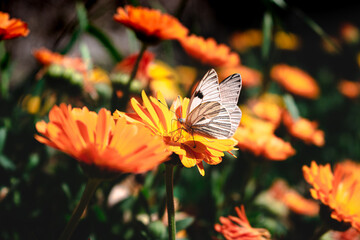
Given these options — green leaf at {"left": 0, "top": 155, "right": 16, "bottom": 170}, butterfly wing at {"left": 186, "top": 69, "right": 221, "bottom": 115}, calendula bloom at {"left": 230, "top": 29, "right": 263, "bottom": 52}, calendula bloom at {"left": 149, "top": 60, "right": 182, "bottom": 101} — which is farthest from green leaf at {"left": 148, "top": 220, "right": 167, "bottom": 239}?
calendula bloom at {"left": 230, "top": 29, "right": 263, "bottom": 52}

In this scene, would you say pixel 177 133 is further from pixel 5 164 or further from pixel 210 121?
pixel 5 164

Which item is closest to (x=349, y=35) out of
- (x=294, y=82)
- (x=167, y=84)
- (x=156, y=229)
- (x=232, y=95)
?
(x=294, y=82)

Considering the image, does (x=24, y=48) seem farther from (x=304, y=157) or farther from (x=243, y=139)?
(x=304, y=157)

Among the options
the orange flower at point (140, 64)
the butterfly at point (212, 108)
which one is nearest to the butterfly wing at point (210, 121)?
the butterfly at point (212, 108)

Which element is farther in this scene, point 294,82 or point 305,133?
point 294,82

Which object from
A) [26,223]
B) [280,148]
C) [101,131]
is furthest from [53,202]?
[280,148]

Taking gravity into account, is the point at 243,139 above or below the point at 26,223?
above

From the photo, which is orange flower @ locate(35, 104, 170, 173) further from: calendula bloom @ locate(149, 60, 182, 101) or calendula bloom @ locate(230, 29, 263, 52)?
calendula bloom @ locate(230, 29, 263, 52)
